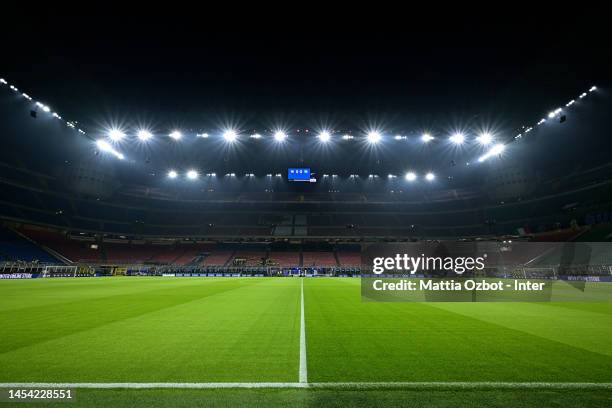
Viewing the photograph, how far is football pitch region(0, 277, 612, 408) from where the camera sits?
3018mm

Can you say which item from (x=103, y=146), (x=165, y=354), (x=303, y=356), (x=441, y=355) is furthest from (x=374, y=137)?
(x=103, y=146)

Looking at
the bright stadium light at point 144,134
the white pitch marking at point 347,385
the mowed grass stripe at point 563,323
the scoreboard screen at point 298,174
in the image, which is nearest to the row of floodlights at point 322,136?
the bright stadium light at point 144,134

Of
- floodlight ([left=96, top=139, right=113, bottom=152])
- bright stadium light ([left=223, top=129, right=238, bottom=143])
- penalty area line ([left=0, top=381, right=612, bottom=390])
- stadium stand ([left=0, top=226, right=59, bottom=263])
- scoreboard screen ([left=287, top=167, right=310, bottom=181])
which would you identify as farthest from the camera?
scoreboard screen ([left=287, top=167, right=310, bottom=181])

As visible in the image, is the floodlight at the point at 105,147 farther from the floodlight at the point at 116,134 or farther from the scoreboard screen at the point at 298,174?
the scoreboard screen at the point at 298,174

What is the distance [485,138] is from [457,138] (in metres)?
3.66

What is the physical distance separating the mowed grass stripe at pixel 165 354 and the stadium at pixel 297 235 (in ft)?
0.16

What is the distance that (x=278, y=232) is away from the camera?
60969mm

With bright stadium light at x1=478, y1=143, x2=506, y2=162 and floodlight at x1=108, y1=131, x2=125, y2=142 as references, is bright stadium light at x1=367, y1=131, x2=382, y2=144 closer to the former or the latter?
bright stadium light at x1=478, y1=143, x2=506, y2=162

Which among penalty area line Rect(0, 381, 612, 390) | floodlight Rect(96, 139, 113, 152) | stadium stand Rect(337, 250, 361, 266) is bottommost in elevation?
penalty area line Rect(0, 381, 612, 390)

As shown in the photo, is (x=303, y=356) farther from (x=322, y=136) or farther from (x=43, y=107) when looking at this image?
(x=43, y=107)

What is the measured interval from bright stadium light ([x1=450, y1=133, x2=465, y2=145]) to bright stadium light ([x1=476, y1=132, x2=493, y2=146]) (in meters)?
1.81

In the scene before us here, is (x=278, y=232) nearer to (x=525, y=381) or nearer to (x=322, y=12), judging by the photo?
(x=322, y=12)

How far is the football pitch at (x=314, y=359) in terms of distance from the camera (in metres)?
3.02

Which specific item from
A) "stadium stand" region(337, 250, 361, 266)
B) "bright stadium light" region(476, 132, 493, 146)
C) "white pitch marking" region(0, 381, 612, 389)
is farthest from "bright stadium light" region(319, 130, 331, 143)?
"white pitch marking" region(0, 381, 612, 389)
